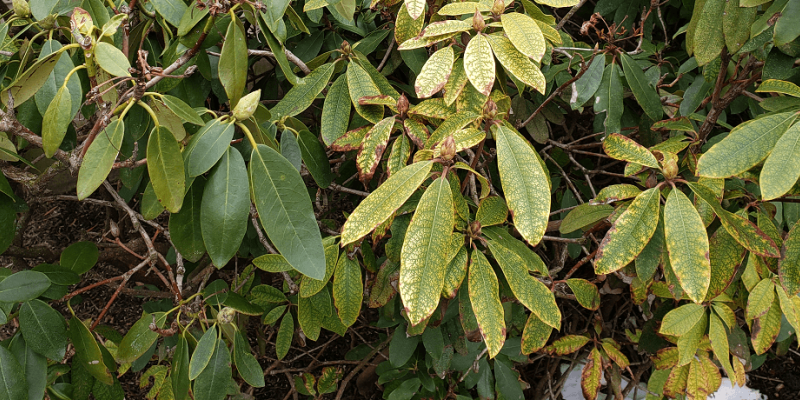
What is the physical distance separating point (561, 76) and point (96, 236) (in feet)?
6.15

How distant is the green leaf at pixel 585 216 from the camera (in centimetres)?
95

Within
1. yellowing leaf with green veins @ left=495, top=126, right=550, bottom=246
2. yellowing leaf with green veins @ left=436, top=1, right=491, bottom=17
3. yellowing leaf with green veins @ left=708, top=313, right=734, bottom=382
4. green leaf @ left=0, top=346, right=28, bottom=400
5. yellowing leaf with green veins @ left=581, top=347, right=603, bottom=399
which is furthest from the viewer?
yellowing leaf with green veins @ left=581, top=347, right=603, bottom=399

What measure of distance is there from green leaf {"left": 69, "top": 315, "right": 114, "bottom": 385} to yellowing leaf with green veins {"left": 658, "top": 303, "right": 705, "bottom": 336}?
3.68 feet

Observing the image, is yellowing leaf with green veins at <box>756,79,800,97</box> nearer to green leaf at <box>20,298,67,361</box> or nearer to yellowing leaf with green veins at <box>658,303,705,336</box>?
yellowing leaf with green veins at <box>658,303,705,336</box>

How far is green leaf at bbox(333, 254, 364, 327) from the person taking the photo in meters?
0.99

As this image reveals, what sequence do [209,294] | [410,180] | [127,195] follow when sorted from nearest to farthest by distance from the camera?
[410,180]
[209,294]
[127,195]

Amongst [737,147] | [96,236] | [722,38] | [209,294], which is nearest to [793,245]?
[737,147]

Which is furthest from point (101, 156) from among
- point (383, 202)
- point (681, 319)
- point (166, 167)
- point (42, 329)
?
point (681, 319)

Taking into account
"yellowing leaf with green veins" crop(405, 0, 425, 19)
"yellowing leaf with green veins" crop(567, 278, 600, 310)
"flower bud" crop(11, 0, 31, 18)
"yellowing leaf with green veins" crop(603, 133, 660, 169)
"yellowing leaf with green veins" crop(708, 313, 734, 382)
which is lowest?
"yellowing leaf with green veins" crop(708, 313, 734, 382)

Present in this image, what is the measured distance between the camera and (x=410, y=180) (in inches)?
26.9

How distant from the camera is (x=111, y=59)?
0.67 m

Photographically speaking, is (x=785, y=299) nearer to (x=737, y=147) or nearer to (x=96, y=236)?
(x=737, y=147)

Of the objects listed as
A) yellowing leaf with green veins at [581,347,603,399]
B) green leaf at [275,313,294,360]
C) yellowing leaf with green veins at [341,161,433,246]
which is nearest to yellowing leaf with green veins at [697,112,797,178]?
yellowing leaf with green veins at [341,161,433,246]

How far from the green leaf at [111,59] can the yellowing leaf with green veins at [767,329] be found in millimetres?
1227
